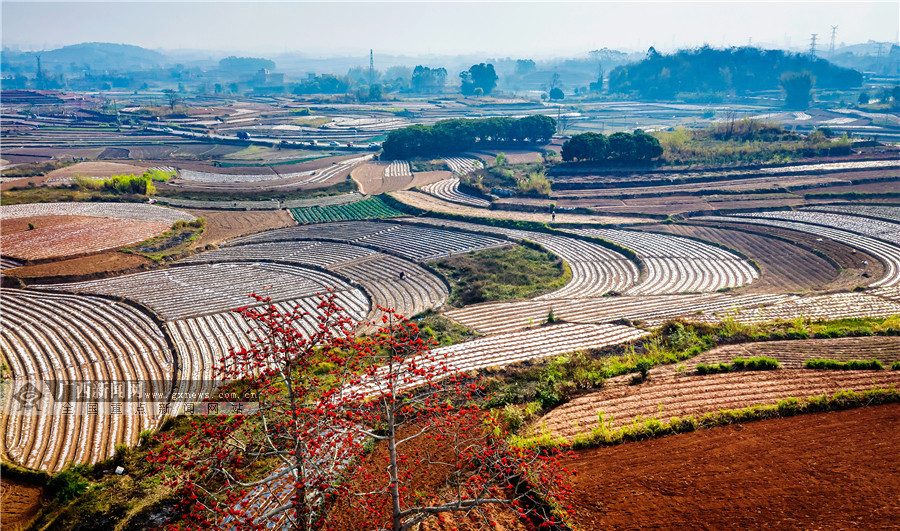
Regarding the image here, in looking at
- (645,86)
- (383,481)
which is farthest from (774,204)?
(645,86)

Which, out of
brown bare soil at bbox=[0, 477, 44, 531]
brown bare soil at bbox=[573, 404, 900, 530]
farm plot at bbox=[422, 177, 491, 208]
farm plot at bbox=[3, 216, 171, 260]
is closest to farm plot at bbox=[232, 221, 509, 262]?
farm plot at bbox=[3, 216, 171, 260]

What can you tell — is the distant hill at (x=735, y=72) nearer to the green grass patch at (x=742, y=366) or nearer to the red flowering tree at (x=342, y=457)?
the green grass patch at (x=742, y=366)

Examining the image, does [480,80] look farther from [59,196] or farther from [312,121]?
[59,196]

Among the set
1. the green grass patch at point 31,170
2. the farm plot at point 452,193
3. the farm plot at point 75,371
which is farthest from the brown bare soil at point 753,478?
the green grass patch at point 31,170

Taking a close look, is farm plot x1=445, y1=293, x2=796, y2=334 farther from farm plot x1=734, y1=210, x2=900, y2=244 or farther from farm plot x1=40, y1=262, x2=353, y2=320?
farm plot x1=734, y1=210, x2=900, y2=244

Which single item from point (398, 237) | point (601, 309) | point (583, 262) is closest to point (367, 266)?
point (398, 237)
